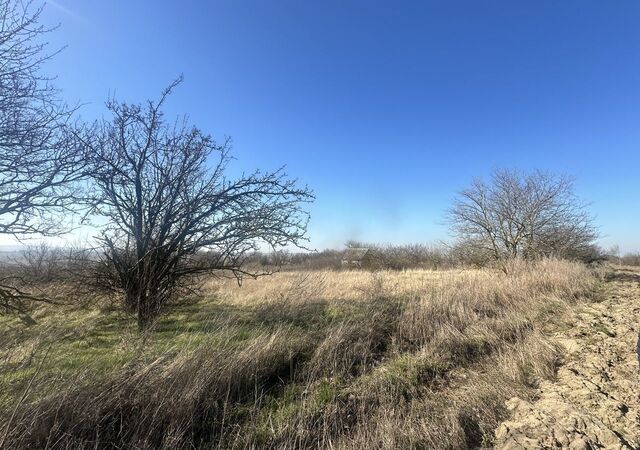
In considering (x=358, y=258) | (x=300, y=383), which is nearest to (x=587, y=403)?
(x=300, y=383)

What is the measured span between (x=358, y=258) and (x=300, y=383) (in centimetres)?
3755

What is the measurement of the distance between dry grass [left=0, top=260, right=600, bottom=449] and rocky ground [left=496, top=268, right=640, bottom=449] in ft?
0.81

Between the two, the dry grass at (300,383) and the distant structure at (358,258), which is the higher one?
the distant structure at (358,258)

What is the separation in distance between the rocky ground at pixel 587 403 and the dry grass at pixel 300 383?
25 cm

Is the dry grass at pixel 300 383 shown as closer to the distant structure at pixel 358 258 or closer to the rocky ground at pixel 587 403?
the rocky ground at pixel 587 403

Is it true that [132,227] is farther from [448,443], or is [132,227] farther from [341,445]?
[448,443]

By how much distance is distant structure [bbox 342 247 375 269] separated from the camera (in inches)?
1583

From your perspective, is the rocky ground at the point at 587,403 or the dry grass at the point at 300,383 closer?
the rocky ground at the point at 587,403

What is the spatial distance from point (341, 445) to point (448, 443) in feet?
3.13

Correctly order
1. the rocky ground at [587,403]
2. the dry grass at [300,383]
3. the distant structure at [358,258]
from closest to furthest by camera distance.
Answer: the rocky ground at [587,403]
the dry grass at [300,383]
the distant structure at [358,258]

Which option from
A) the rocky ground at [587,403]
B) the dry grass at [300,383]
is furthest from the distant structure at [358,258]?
the rocky ground at [587,403]

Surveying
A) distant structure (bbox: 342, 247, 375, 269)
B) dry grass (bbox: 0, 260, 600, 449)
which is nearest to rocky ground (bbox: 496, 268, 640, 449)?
dry grass (bbox: 0, 260, 600, 449)

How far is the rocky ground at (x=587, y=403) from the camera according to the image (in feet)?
9.13

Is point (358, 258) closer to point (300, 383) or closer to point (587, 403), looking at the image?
point (300, 383)
